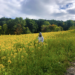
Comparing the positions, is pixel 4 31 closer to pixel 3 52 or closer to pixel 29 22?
pixel 29 22

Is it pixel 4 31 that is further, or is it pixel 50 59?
pixel 4 31

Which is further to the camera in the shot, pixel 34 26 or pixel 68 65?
pixel 34 26

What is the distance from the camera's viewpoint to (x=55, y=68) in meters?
3.20

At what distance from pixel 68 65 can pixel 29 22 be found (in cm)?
5863

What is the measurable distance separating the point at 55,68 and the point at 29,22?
193 feet

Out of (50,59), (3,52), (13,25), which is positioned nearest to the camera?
(50,59)

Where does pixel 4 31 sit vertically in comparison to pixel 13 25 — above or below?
below

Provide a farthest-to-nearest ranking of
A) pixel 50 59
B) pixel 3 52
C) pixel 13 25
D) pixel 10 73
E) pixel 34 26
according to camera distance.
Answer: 1. pixel 34 26
2. pixel 13 25
3. pixel 3 52
4. pixel 50 59
5. pixel 10 73

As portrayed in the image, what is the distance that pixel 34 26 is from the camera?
188 ft

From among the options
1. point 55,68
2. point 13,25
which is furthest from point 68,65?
point 13,25

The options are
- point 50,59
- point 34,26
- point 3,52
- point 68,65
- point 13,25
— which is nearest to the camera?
point 68,65

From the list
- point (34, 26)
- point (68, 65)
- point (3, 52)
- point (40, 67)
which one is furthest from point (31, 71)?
point (34, 26)

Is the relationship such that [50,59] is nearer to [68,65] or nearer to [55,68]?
[55,68]

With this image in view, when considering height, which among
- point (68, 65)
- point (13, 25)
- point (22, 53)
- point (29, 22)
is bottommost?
point (68, 65)
